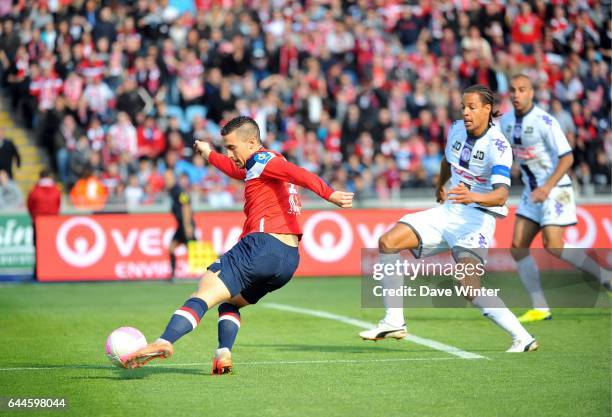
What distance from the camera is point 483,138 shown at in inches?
369

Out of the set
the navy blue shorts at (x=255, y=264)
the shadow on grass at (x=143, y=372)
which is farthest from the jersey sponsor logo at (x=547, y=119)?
the shadow on grass at (x=143, y=372)

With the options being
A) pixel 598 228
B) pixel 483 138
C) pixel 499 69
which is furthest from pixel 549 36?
pixel 483 138

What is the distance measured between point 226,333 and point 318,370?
31.2 inches

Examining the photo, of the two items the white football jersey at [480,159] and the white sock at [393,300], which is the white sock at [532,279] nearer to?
the white football jersey at [480,159]

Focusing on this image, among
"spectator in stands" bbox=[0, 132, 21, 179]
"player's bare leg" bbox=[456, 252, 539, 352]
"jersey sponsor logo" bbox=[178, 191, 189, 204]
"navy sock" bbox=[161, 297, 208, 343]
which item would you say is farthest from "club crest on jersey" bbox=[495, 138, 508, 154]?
"spectator in stands" bbox=[0, 132, 21, 179]

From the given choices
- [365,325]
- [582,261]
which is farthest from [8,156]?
[582,261]

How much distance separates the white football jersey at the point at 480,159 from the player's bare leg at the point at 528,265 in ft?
8.21

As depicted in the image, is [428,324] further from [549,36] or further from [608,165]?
[549,36]

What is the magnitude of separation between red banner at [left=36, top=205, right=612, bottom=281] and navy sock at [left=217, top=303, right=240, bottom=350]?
1101 centimetres

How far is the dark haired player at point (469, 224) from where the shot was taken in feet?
30.2

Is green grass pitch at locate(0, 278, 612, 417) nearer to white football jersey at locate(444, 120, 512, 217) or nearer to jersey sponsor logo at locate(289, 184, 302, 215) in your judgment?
jersey sponsor logo at locate(289, 184, 302, 215)

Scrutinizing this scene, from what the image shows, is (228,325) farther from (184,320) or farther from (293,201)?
(293,201)

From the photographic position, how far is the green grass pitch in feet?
22.2

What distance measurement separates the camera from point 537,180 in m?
12.0
